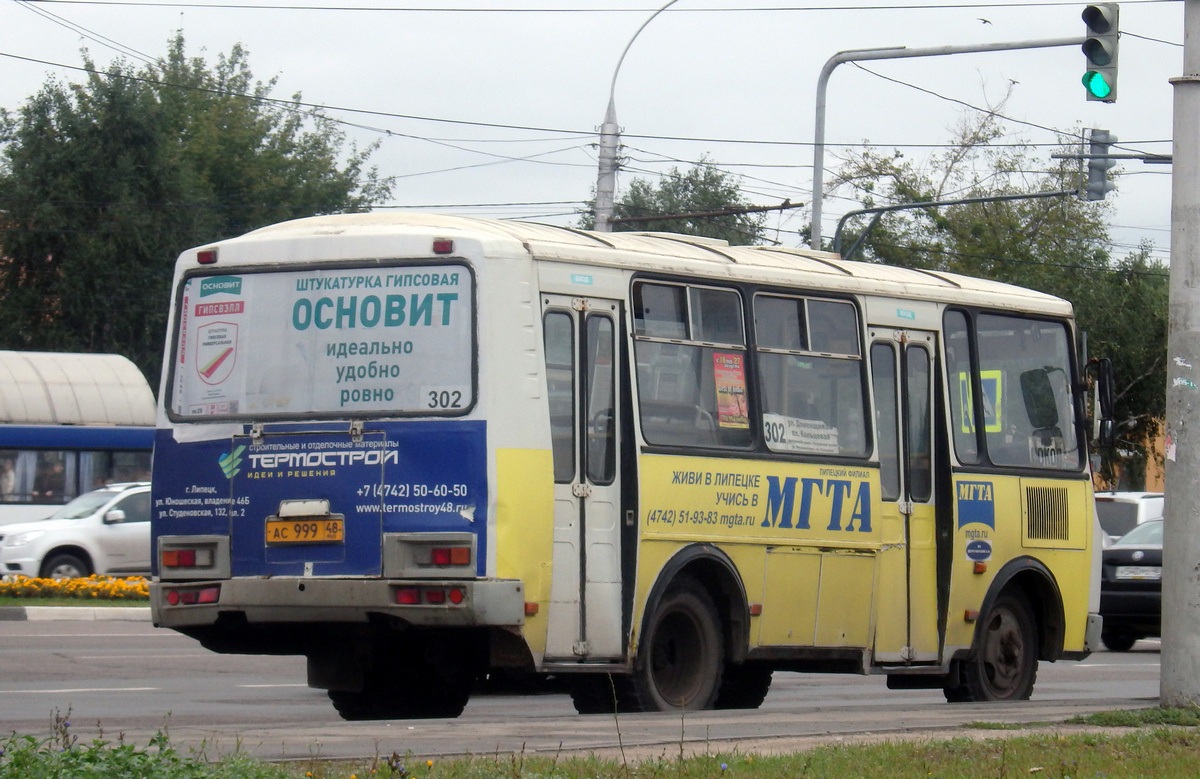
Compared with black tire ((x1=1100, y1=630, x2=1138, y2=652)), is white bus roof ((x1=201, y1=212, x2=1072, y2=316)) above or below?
above

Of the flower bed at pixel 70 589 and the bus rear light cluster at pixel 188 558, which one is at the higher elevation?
the bus rear light cluster at pixel 188 558

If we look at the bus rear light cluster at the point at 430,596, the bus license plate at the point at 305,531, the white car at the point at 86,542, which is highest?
the bus license plate at the point at 305,531

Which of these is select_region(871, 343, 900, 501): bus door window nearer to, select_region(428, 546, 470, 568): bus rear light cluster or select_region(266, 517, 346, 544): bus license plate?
select_region(428, 546, 470, 568): bus rear light cluster

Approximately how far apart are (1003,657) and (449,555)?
5.59 metres

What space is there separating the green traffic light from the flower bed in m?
15.3

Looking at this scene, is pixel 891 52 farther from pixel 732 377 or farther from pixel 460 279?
pixel 460 279

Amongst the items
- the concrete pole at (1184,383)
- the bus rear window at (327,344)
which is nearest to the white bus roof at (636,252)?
the bus rear window at (327,344)

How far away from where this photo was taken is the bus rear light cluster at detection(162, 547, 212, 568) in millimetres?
10578

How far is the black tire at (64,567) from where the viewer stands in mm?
27750

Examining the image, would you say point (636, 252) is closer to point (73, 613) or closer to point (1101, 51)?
point (1101, 51)

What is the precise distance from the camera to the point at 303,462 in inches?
409

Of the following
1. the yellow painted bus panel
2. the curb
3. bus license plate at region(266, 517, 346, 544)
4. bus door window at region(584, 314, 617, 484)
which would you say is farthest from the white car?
the yellow painted bus panel

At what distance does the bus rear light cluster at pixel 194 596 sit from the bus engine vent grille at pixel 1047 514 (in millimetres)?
6267

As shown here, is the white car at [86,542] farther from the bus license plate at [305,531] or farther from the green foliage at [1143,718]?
the green foliage at [1143,718]
